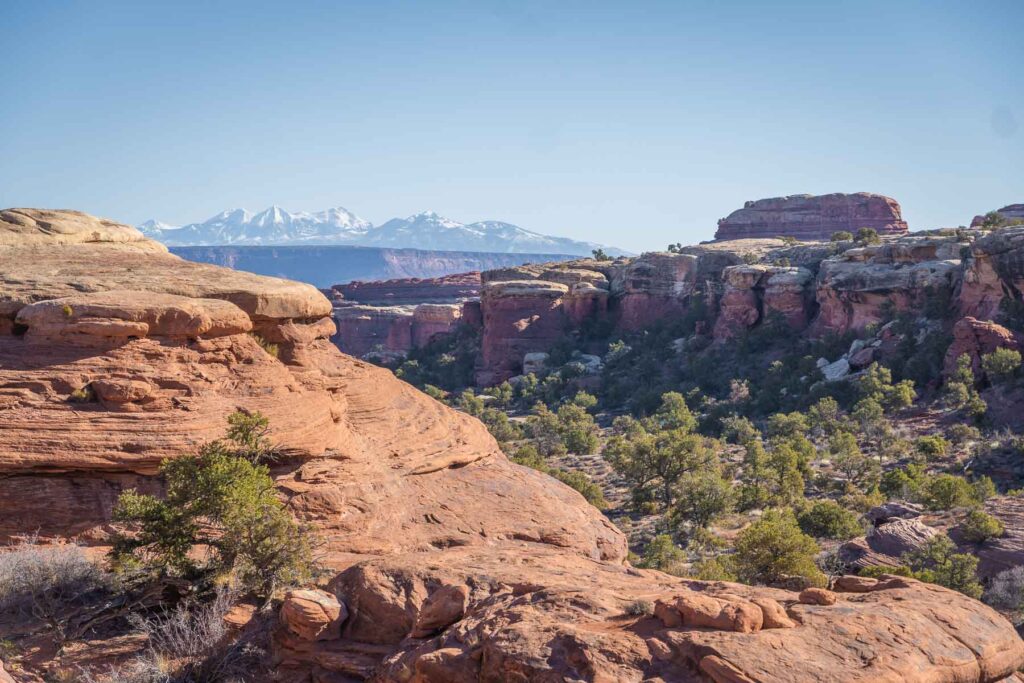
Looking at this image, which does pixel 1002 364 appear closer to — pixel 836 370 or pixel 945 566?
pixel 836 370

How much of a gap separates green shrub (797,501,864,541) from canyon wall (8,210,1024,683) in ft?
37.4

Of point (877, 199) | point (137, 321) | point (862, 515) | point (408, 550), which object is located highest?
point (877, 199)

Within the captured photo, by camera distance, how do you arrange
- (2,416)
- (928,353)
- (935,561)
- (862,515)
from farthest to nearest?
(928,353) < (862,515) < (935,561) < (2,416)

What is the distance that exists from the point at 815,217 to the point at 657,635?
10674cm

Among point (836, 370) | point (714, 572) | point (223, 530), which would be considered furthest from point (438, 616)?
point (836, 370)

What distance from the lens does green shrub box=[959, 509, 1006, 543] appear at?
24.1 metres

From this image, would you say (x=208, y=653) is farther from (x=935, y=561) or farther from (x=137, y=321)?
(x=935, y=561)

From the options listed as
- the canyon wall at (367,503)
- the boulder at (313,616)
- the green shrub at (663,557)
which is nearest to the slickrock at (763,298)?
the green shrub at (663,557)

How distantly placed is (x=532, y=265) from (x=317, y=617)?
7480 centimetres

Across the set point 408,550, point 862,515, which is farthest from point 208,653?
point 862,515

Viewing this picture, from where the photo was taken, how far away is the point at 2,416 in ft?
48.0

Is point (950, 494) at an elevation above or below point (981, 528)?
below

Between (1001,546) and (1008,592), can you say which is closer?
(1008,592)

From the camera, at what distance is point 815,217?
4188 inches
